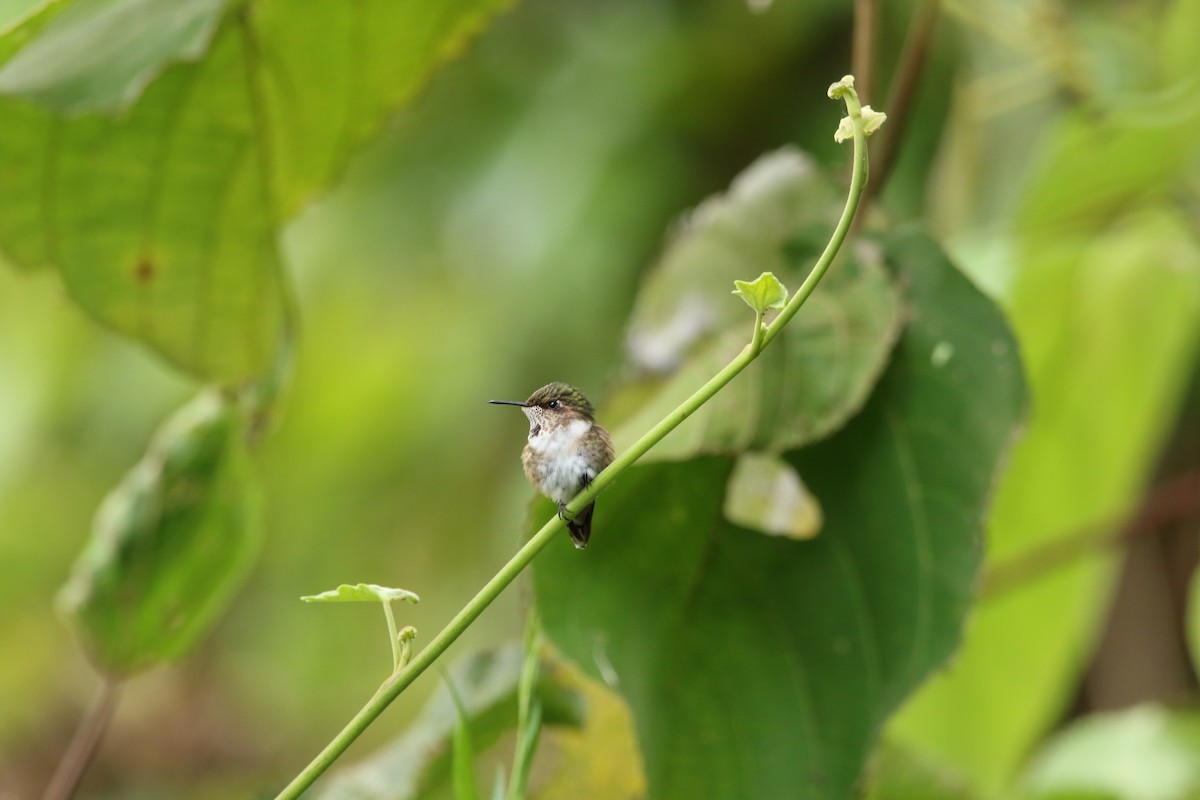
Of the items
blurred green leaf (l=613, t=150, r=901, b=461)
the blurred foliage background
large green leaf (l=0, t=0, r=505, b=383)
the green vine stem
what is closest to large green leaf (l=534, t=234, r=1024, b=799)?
A: blurred green leaf (l=613, t=150, r=901, b=461)

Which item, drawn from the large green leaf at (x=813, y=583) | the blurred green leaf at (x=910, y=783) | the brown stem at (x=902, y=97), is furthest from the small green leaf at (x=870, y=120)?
the blurred green leaf at (x=910, y=783)

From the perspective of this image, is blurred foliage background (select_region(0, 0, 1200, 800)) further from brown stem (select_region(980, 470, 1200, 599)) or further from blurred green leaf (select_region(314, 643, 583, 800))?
blurred green leaf (select_region(314, 643, 583, 800))

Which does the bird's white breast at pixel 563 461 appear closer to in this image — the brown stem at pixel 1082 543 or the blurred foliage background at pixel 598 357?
the blurred foliage background at pixel 598 357

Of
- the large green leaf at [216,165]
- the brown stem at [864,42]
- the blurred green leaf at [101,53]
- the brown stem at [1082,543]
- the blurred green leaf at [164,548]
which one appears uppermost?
the large green leaf at [216,165]

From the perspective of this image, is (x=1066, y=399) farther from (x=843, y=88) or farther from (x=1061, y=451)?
(x=843, y=88)

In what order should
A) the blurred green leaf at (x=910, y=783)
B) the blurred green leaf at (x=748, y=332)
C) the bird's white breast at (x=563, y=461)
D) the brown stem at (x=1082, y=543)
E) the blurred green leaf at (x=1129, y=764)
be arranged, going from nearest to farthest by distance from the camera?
the bird's white breast at (x=563, y=461) → the blurred green leaf at (x=748, y=332) → the blurred green leaf at (x=910, y=783) → the brown stem at (x=1082, y=543) → the blurred green leaf at (x=1129, y=764)

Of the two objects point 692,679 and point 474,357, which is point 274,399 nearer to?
point 692,679
